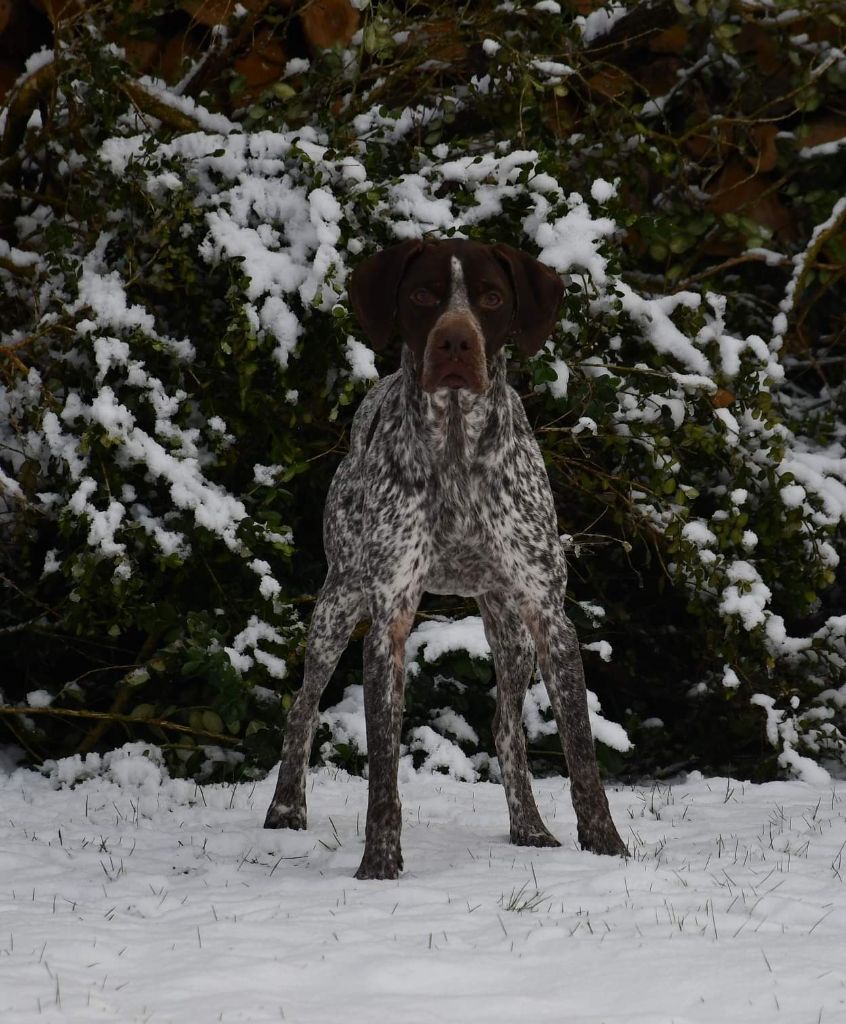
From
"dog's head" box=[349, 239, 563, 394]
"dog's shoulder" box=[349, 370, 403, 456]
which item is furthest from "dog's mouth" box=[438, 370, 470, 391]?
"dog's shoulder" box=[349, 370, 403, 456]

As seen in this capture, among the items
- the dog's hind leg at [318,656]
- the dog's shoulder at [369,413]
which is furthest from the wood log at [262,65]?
the dog's hind leg at [318,656]

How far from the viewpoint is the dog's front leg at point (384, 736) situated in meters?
3.95

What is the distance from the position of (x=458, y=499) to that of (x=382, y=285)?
25.7 inches

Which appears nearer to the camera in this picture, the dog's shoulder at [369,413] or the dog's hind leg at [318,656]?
the dog's shoulder at [369,413]

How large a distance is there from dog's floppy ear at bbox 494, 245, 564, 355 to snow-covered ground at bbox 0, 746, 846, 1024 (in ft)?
4.86

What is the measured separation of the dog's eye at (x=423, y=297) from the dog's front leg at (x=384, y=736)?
0.86 meters

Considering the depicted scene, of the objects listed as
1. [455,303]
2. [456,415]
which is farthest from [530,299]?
[456,415]

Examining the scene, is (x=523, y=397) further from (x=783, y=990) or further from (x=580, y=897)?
(x=783, y=990)

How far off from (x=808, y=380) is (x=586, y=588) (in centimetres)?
193

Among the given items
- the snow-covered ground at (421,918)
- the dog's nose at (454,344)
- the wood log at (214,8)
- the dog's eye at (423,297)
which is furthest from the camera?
the wood log at (214,8)

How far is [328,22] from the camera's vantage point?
21.9 ft

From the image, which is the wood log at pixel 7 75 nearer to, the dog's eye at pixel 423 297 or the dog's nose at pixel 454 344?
the dog's eye at pixel 423 297

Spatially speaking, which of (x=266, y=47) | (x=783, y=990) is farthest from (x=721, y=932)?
(x=266, y=47)

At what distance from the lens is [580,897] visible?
11.6ft
